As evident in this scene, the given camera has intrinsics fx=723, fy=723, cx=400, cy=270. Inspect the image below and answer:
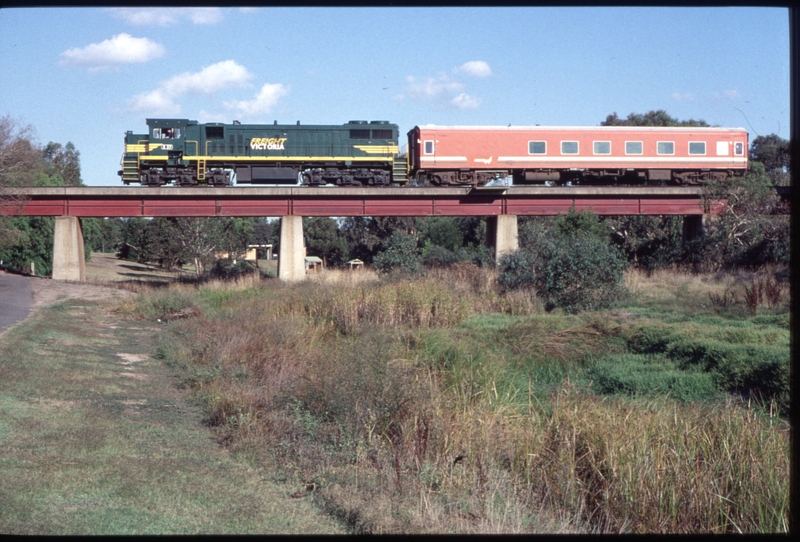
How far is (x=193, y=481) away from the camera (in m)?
6.80

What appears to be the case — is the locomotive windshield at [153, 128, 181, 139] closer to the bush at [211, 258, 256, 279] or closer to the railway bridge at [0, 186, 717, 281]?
the railway bridge at [0, 186, 717, 281]

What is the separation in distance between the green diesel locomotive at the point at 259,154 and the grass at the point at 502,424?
18.0 m

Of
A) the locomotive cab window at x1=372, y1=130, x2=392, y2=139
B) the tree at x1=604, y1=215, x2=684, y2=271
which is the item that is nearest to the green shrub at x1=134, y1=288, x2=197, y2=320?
the locomotive cab window at x1=372, y1=130, x2=392, y2=139

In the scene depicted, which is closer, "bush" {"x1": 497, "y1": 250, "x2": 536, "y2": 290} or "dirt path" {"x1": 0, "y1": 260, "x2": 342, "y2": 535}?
"dirt path" {"x1": 0, "y1": 260, "x2": 342, "y2": 535}

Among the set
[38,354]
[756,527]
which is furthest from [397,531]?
[38,354]

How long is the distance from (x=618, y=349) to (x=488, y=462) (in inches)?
398

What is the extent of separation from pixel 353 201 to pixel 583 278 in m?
14.0

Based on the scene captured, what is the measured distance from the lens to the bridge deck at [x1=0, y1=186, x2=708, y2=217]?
32.8 metres

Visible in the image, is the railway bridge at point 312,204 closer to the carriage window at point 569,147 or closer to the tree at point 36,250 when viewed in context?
the carriage window at point 569,147

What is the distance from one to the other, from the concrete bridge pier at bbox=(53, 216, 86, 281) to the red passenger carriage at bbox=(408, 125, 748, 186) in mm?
15952

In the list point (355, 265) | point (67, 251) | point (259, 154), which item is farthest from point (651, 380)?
point (355, 265)

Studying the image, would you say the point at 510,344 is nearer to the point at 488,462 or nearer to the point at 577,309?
the point at 577,309

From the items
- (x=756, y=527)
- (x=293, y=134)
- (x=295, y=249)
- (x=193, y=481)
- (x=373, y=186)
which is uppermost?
(x=293, y=134)

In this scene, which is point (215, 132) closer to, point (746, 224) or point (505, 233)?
point (505, 233)
